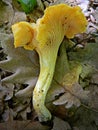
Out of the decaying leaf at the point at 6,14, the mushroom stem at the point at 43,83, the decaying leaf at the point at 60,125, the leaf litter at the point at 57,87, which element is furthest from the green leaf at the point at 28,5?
the decaying leaf at the point at 60,125

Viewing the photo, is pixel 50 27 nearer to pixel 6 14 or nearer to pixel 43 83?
pixel 43 83

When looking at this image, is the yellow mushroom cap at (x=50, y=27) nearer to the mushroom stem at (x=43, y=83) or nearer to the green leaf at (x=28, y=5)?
the mushroom stem at (x=43, y=83)

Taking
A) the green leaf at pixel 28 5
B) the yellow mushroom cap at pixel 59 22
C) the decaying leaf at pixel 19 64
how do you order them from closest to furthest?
the yellow mushroom cap at pixel 59 22
the decaying leaf at pixel 19 64
the green leaf at pixel 28 5

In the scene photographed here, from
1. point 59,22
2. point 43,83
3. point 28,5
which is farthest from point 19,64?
point 28,5

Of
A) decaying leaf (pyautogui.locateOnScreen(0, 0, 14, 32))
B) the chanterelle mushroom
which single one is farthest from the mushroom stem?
decaying leaf (pyautogui.locateOnScreen(0, 0, 14, 32))

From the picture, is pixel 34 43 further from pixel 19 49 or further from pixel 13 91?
pixel 13 91

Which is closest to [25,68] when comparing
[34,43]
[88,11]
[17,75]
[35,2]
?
[17,75]

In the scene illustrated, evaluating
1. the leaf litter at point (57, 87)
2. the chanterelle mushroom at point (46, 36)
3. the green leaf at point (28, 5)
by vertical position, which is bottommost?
the leaf litter at point (57, 87)
